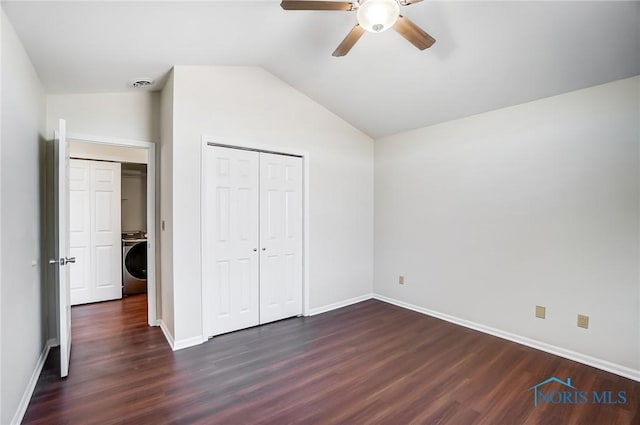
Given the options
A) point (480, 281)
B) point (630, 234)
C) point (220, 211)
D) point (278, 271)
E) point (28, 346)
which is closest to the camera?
point (28, 346)

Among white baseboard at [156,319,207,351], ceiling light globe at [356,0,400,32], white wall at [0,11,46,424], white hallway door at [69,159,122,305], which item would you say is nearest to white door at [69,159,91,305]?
white hallway door at [69,159,122,305]

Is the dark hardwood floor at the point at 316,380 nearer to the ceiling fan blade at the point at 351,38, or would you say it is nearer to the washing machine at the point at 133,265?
the washing machine at the point at 133,265

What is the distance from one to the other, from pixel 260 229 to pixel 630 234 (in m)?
3.27

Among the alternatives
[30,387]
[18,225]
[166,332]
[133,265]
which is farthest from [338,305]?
[18,225]

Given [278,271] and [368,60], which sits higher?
[368,60]

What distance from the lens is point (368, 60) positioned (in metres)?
2.82

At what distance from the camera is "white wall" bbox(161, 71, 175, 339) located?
2.86 m

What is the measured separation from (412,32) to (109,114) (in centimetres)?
299

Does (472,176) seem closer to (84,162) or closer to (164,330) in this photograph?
(164,330)

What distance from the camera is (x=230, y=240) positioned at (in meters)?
3.14

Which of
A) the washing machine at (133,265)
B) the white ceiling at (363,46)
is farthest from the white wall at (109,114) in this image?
the washing machine at (133,265)

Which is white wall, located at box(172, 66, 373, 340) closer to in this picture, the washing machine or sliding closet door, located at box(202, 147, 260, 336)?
sliding closet door, located at box(202, 147, 260, 336)

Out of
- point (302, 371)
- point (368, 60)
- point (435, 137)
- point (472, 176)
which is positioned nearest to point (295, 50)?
point (368, 60)

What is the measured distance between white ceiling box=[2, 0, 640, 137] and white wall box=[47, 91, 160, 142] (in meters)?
0.14
